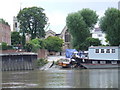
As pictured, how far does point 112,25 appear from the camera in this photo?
82688 millimetres

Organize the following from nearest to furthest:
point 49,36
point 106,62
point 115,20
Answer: point 106,62
point 115,20
point 49,36

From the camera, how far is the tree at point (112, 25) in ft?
266

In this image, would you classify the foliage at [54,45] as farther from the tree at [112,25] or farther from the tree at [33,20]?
the tree at [112,25]

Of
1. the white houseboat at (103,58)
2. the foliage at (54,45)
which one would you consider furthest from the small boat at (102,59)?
the foliage at (54,45)

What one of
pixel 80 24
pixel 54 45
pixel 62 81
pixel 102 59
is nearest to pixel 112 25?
pixel 80 24

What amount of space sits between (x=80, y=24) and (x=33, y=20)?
84.8 feet

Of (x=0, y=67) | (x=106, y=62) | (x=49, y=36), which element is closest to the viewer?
(x=0, y=67)

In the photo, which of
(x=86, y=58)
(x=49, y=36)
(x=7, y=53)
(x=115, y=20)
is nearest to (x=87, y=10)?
(x=115, y=20)

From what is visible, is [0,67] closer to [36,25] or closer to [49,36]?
[36,25]

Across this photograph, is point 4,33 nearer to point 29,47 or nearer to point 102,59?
point 29,47

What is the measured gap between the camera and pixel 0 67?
6800cm

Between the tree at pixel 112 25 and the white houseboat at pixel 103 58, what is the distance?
8.56 meters

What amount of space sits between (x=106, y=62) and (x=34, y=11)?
146 feet

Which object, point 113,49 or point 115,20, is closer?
point 113,49
